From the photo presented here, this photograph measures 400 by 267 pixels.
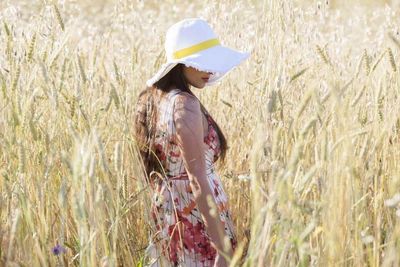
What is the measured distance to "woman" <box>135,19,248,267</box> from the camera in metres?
2.16

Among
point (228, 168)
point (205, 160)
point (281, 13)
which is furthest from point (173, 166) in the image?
point (281, 13)

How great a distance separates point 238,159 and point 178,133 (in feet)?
2.21

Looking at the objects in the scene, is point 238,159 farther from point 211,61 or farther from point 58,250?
point 58,250

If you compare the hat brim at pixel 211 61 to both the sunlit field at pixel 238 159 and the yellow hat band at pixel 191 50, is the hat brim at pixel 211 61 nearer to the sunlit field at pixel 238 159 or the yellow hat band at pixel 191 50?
the yellow hat band at pixel 191 50

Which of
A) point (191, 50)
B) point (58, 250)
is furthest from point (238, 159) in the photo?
point (58, 250)

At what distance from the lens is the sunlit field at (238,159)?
1.53 meters

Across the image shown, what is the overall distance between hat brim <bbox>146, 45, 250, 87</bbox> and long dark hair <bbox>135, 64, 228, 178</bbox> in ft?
0.09

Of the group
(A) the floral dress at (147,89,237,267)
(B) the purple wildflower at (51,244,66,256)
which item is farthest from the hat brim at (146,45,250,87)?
(B) the purple wildflower at (51,244,66,256)

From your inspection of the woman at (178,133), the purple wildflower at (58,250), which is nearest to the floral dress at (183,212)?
the woman at (178,133)

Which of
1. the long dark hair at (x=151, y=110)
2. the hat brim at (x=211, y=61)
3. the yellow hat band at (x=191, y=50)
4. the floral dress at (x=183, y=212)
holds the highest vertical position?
the yellow hat band at (x=191, y=50)

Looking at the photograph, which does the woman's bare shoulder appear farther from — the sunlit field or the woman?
the sunlit field

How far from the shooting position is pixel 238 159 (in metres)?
2.77

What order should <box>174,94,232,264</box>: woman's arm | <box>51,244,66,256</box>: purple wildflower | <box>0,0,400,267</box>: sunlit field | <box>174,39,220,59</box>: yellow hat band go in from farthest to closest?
<box>174,39,220,59</box>: yellow hat band
<box>174,94,232,264</box>: woman's arm
<box>51,244,66,256</box>: purple wildflower
<box>0,0,400,267</box>: sunlit field

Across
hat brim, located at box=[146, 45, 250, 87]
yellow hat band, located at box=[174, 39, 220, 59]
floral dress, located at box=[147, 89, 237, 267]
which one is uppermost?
yellow hat band, located at box=[174, 39, 220, 59]
